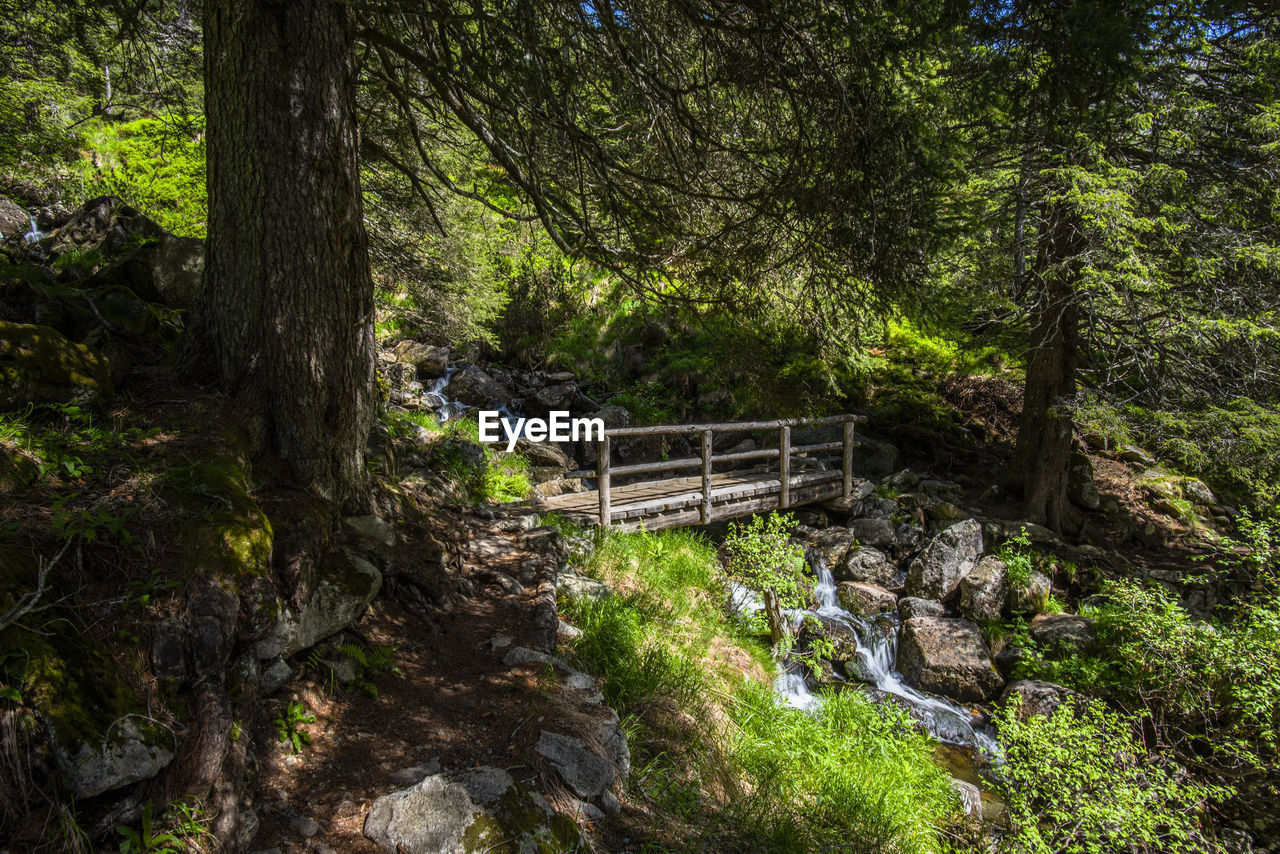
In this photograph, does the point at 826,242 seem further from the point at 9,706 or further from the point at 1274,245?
the point at 1274,245

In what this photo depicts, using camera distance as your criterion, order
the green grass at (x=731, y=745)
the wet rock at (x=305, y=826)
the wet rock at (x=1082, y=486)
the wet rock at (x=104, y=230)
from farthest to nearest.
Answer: the wet rock at (x=1082, y=486) → the wet rock at (x=104, y=230) → the green grass at (x=731, y=745) → the wet rock at (x=305, y=826)

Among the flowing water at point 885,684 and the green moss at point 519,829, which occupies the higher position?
the green moss at point 519,829

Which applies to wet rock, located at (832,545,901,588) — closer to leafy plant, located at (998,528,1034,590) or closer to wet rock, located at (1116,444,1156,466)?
leafy plant, located at (998,528,1034,590)

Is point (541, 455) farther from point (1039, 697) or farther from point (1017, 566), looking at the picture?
point (1039, 697)

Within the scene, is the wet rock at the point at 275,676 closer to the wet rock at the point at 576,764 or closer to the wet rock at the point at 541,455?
the wet rock at the point at 576,764

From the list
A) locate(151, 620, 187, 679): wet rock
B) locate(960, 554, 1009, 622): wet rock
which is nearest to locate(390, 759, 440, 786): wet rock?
locate(151, 620, 187, 679): wet rock

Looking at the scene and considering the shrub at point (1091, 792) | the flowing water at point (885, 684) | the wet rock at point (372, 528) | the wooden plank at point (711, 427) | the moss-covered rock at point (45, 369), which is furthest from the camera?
the wooden plank at point (711, 427)

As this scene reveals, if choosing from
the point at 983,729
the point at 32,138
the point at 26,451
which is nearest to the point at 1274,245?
the point at 983,729

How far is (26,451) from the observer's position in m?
2.53

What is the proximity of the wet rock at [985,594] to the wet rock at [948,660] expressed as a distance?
0.39 m

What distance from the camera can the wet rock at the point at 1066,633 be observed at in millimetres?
6777

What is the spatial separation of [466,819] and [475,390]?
446 inches

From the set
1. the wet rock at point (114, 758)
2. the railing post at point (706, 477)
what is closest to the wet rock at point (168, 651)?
the wet rock at point (114, 758)

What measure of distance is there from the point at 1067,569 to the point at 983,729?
10.8ft
